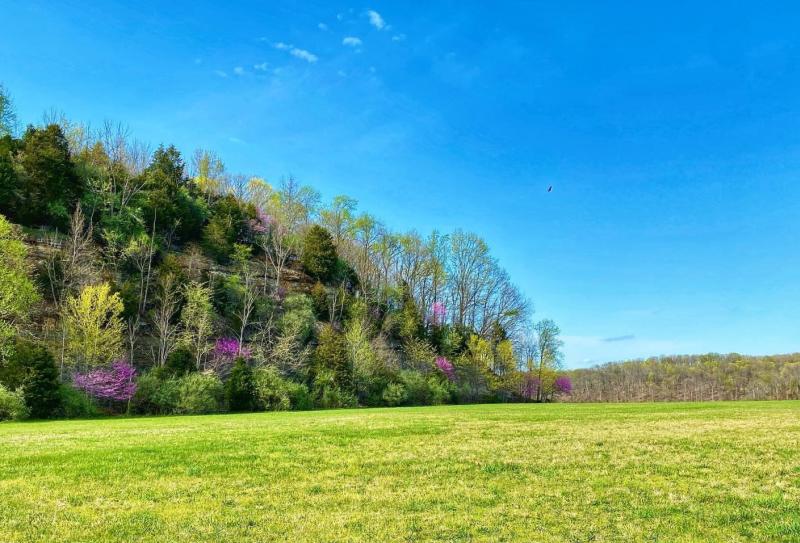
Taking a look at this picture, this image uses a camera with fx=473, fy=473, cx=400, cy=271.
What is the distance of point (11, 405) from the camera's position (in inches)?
990

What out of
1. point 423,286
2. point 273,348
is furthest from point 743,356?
point 273,348

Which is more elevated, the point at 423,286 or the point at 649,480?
the point at 423,286

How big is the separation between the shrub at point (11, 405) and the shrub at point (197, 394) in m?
8.94

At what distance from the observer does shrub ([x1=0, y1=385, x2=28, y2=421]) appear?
82.1 feet

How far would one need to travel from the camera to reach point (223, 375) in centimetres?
4088

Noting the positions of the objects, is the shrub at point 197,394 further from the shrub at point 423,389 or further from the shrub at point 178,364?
the shrub at point 423,389

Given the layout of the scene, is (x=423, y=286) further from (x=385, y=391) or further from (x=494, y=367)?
(x=385, y=391)

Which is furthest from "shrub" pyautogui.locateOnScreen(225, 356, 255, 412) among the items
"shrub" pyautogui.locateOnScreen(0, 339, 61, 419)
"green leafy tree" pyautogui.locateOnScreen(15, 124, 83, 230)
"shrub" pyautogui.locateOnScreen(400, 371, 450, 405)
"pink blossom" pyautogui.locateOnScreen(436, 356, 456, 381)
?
"pink blossom" pyautogui.locateOnScreen(436, 356, 456, 381)

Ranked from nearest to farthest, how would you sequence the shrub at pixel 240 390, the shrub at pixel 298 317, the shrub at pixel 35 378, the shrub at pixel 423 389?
the shrub at pixel 35 378 < the shrub at pixel 240 390 < the shrub at pixel 298 317 < the shrub at pixel 423 389

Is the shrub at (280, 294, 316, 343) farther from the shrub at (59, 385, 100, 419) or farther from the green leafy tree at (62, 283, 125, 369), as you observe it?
the shrub at (59, 385, 100, 419)

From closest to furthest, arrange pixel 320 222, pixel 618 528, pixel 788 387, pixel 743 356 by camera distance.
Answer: pixel 618 528, pixel 320 222, pixel 788 387, pixel 743 356

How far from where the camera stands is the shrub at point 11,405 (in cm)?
2503

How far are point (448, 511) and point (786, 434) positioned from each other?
38.0 ft

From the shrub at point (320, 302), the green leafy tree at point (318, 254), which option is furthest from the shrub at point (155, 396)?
the green leafy tree at point (318, 254)
